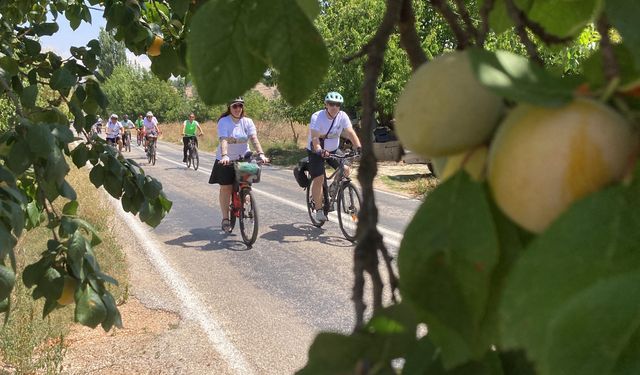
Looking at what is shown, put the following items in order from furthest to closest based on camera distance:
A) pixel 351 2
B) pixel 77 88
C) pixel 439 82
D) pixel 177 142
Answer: pixel 177 142
pixel 351 2
pixel 77 88
pixel 439 82

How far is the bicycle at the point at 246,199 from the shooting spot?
6312 millimetres

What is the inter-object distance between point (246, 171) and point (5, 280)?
15.8ft

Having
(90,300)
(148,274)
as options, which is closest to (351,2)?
(148,274)

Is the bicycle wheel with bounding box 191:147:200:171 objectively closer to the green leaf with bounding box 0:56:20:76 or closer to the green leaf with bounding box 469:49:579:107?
the green leaf with bounding box 0:56:20:76

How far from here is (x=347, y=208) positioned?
6.53 m

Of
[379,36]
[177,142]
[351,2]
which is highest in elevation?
[351,2]

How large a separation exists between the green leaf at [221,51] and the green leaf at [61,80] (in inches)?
75.5

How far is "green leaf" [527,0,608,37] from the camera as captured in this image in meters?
0.75

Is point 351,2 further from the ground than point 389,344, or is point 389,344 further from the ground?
point 351,2

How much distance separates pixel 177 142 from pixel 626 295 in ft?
91.9

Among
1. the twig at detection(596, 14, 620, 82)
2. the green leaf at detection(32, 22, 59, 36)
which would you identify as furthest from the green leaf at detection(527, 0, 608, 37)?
the green leaf at detection(32, 22, 59, 36)

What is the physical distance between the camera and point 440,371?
1.61 feet

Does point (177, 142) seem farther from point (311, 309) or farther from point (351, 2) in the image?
point (311, 309)

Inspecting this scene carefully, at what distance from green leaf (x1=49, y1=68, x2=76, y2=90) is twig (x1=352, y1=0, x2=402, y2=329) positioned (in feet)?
6.75
